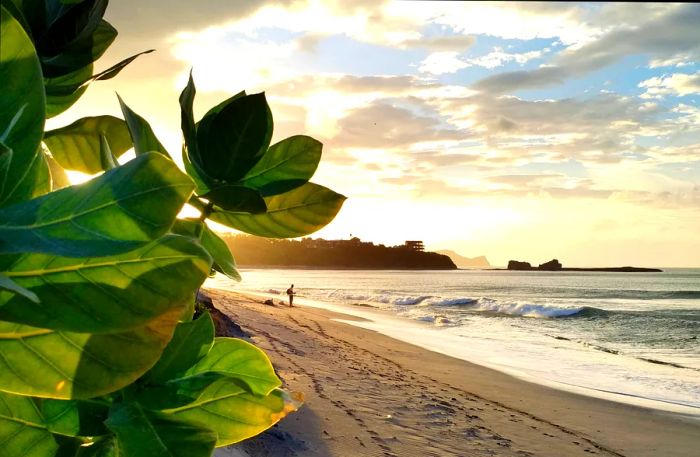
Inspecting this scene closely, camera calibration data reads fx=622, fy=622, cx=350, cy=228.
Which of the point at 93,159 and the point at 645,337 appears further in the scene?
the point at 645,337

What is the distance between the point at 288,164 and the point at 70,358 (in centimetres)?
19

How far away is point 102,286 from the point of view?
0.72ft

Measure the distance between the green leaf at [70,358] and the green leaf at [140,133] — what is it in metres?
0.12

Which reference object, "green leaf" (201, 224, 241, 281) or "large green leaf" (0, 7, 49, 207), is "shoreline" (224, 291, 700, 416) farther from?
"large green leaf" (0, 7, 49, 207)

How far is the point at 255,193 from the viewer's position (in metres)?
0.34

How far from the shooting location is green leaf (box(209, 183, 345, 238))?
419 mm

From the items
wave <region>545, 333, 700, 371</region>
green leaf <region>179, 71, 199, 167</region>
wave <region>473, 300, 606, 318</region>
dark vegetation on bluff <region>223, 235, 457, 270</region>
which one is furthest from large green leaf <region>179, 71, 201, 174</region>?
dark vegetation on bluff <region>223, 235, 457, 270</region>

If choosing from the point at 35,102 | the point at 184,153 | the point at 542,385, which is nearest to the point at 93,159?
the point at 184,153

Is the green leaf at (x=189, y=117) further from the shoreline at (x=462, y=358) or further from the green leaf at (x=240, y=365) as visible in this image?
the shoreline at (x=462, y=358)

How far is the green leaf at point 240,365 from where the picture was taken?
1.15ft

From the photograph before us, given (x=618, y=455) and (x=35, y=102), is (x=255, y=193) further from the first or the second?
(x=618, y=455)

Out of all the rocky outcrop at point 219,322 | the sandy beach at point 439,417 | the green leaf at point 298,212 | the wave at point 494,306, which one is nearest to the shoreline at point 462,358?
the sandy beach at point 439,417

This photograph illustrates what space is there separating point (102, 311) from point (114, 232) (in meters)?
0.03

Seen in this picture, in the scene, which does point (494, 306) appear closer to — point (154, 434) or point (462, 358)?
point (462, 358)
